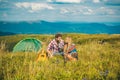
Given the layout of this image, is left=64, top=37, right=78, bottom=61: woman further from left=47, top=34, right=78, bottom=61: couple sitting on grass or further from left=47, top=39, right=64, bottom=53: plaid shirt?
left=47, top=39, right=64, bottom=53: plaid shirt

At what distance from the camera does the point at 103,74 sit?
846cm

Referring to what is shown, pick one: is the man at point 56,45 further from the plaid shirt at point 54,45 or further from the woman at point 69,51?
the woman at point 69,51

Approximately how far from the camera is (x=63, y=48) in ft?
43.7

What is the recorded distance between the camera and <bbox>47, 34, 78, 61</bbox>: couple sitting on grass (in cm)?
1187

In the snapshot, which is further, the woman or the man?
the man

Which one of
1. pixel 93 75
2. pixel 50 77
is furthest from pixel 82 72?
pixel 50 77

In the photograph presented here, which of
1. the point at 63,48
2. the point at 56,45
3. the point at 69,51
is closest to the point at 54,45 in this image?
the point at 56,45

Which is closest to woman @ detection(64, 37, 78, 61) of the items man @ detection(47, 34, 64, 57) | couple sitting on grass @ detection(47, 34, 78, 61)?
couple sitting on grass @ detection(47, 34, 78, 61)

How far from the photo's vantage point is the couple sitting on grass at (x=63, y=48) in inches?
467

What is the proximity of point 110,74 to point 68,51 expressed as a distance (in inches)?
169

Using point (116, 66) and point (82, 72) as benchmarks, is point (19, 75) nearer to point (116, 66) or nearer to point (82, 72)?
point (82, 72)

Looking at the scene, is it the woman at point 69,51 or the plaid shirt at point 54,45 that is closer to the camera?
the woman at point 69,51

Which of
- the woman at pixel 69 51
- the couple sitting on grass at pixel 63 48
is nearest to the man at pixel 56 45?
the couple sitting on grass at pixel 63 48

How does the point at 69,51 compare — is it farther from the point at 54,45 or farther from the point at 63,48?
the point at 54,45
